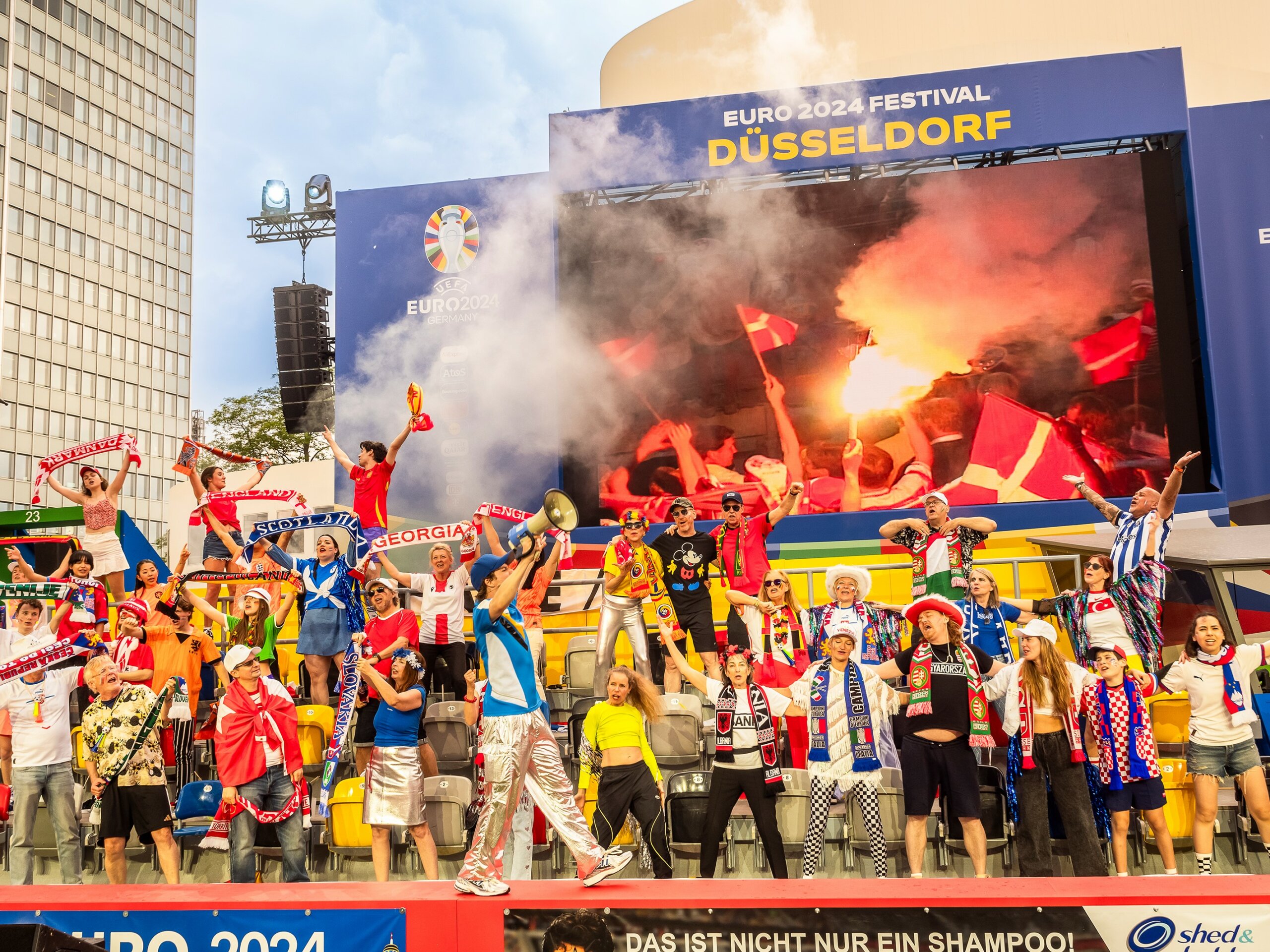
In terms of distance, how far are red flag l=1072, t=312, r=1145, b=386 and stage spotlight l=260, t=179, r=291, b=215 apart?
15.4 meters

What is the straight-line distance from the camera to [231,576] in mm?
9836

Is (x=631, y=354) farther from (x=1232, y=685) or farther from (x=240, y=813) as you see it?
(x=1232, y=685)

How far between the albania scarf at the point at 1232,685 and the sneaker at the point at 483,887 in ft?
14.2

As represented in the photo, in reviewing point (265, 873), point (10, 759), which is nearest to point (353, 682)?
point (265, 873)

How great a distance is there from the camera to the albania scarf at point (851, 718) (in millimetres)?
6719

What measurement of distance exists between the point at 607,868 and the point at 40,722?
4.32 metres

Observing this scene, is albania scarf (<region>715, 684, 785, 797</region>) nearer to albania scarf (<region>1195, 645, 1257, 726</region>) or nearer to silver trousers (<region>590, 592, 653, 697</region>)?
silver trousers (<region>590, 592, 653, 697</region>)

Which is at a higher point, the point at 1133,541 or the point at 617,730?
the point at 1133,541

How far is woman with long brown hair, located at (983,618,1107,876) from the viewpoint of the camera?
6406 millimetres

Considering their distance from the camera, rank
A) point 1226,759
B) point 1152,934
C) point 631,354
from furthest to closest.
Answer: point 631,354
point 1226,759
point 1152,934

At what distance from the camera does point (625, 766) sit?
22.0 feet

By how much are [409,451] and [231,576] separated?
18.2ft

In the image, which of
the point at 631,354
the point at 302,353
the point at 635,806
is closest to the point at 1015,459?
the point at 631,354

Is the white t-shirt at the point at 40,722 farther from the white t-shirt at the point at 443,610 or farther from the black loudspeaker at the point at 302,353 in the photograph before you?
the black loudspeaker at the point at 302,353
